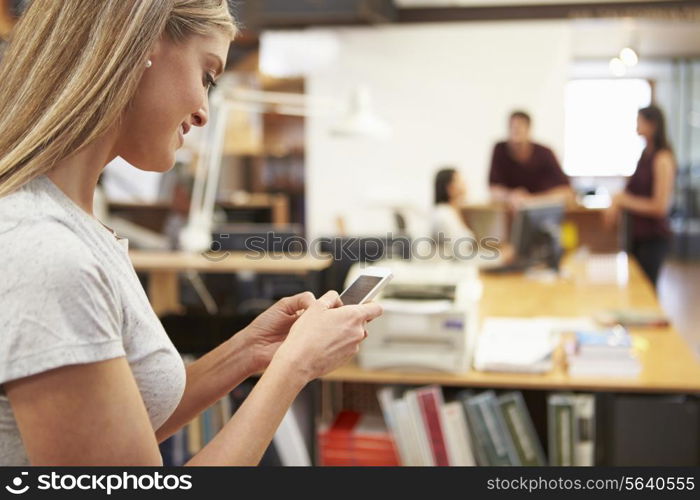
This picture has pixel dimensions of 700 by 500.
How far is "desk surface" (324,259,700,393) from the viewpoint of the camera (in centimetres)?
228

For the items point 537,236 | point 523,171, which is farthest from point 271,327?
point 523,171

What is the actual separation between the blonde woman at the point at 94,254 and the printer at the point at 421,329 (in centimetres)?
131

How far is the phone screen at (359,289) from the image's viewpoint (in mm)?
1089

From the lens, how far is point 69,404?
0.76 meters

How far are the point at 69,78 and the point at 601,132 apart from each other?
10.1 meters

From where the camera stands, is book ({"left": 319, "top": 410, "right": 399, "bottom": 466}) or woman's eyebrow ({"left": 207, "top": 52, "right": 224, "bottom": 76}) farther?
book ({"left": 319, "top": 410, "right": 399, "bottom": 466})

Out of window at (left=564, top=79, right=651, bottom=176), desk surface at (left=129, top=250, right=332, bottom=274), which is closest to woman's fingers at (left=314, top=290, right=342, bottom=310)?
desk surface at (left=129, top=250, right=332, bottom=274)

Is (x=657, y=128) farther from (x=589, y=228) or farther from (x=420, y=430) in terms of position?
(x=420, y=430)

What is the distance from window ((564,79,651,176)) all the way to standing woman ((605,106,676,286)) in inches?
219

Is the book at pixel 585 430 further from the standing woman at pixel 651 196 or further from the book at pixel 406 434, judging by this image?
the standing woman at pixel 651 196

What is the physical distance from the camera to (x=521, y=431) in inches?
89.7

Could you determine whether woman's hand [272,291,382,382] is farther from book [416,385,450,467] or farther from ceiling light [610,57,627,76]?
ceiling light [610,57,627,76]

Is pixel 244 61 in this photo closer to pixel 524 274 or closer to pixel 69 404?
pixel 524 274

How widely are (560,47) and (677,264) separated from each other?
12.2ft
